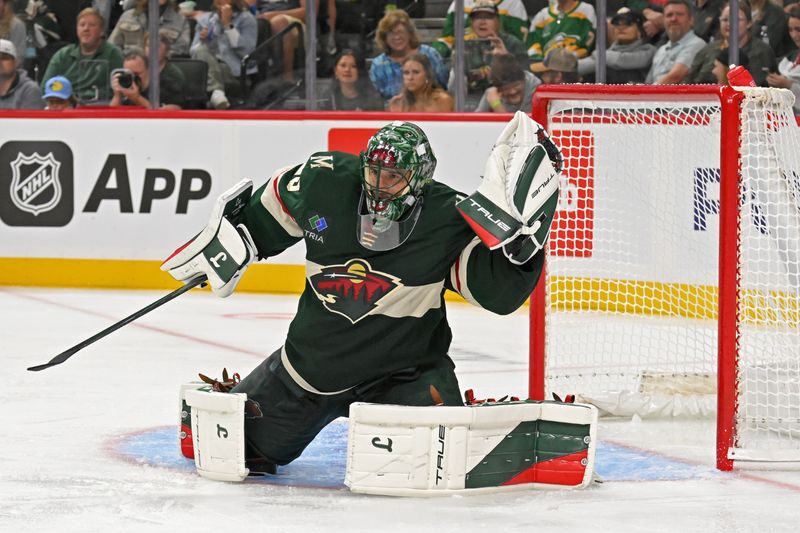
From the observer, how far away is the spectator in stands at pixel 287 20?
→ 748cm

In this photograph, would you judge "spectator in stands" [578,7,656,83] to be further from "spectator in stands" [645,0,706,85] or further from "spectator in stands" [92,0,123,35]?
"spectator in stands" [92,0,123,35]

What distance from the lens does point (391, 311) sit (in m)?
3.26

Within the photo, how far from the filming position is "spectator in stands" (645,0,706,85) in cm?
684

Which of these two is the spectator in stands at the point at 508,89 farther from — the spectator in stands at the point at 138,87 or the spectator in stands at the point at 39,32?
the spectator in stands at the point at 39,32

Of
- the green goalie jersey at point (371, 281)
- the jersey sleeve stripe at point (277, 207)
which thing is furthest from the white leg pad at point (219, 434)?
the jersey sleeve stripe at point (277, 207)

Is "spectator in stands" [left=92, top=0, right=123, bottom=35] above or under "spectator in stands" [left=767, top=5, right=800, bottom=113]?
above

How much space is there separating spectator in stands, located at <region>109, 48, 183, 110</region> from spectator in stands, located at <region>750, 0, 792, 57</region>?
2988 millimetres

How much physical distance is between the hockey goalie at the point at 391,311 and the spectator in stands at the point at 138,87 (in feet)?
14.4

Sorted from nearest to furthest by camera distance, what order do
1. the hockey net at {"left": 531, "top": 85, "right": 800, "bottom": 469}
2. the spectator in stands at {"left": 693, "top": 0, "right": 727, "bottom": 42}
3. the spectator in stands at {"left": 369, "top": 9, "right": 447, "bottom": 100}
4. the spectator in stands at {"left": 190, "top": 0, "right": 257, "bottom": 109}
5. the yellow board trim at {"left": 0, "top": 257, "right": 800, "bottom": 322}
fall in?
1. the hockey net at {"left": 531, "top": 85, "right": 800, "bottom": 469}
2. the yellow board trim at {"left": 0, "top": 257, "right": 800, "bottom": 322}
3. the spectator in stands at {"left": 693, "top": 0, "right": 727, "bottom": 42}
4. the spectator in stands at {"left": 369, "top": 9, "right": 447, "bottom": 100}
5. the spectator in stands at {"left": 190, "top": 0, "right": 257, "bottom": 109}

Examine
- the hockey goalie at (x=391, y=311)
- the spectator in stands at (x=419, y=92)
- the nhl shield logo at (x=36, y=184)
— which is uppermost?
the spectator in stands at (x=419, y=92)

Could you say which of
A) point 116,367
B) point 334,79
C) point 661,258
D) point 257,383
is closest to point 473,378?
point 661,258

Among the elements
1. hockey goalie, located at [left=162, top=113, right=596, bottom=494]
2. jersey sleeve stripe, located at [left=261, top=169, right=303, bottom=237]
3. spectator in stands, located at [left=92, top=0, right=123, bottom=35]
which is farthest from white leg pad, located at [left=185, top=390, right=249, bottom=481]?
spectator in stands, located at [left=92, top=0, right=123, bottom=35]

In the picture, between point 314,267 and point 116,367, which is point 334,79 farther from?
point 314,267

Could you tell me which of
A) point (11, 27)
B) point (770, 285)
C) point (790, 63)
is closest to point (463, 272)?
point (770, 285)
